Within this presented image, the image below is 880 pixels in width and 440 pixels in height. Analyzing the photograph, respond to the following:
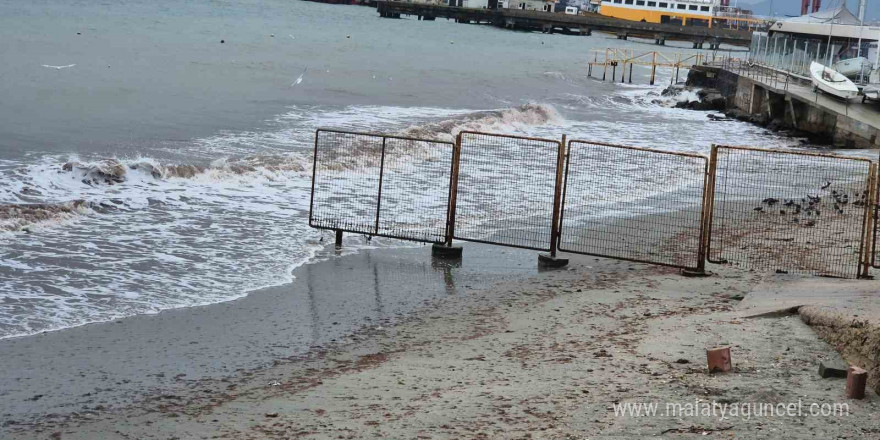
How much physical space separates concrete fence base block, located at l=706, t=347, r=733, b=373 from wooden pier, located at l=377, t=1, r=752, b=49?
431ft

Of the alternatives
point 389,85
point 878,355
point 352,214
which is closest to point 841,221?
point 352,214

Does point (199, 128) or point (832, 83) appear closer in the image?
point (199, 128)

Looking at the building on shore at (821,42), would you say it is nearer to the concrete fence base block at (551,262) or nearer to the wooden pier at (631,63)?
the wooden pier at (631,63)

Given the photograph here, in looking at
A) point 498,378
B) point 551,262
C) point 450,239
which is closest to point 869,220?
point 551,262

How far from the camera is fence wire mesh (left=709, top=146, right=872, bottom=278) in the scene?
41.8 feet

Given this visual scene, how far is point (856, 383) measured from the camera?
684cm

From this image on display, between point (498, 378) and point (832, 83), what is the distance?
32.7 meters

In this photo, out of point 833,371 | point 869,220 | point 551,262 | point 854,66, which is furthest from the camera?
point 854,66

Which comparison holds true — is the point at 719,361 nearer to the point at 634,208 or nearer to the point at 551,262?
the point at 551,262

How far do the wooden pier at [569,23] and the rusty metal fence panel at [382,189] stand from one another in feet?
383

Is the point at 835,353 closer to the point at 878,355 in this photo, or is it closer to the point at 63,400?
the point at 878,355

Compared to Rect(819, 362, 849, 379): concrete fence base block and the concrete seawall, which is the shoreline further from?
the concrete seawall

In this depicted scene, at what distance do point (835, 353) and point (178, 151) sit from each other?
739 inches

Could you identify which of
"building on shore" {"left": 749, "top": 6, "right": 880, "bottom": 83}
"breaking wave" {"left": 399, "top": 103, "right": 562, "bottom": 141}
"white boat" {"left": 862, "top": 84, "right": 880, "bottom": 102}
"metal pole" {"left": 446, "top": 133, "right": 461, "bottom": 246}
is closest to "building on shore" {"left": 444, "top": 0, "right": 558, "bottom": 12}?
"building on shore" {"left": 749, "top": 6, "right": 880, "bottom": 83}
